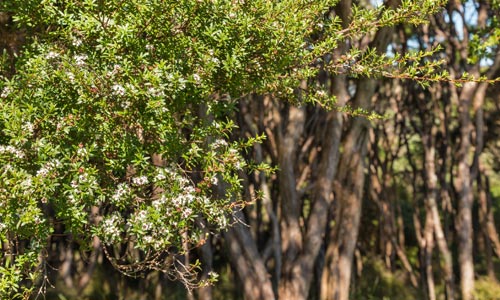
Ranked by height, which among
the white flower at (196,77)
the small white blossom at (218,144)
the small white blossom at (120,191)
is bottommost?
the small white blossom at (120,191)

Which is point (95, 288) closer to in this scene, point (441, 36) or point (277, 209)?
point (277, 209)

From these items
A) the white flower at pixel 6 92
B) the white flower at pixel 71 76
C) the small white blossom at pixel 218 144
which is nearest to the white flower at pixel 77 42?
the white flower at pixel 71 76

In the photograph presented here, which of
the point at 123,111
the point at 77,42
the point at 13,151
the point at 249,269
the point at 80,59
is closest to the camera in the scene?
the point at 13,151

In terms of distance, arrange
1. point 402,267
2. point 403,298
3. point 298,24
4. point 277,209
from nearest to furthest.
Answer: point 298,24 < point 277,209 < point 403,298 < point 402,267

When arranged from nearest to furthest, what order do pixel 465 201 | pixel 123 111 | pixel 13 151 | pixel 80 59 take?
1. pixel 13 151
2. pixel 123 111
3. pixel 80 59
4. pixel 465 201

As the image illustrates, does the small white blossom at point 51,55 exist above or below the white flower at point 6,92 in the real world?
above

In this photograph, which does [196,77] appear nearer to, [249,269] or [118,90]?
[118,90]

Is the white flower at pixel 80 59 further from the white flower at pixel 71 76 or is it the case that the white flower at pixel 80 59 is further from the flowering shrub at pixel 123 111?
the white flower at pixel 71 76

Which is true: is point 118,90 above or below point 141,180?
above

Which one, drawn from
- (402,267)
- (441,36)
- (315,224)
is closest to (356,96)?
(315,224)

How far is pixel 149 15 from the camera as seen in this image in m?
5.61

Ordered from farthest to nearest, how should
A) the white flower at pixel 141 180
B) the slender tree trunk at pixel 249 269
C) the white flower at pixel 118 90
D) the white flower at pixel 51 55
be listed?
the slender tree trunk at pixel 249 269 → the white flower at pixel 51 55 → the white flower at pixel 141 180 → the white flower at pixel 118 90

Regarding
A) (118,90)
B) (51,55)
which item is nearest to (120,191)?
(118,90)

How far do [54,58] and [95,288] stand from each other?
33.4ft
